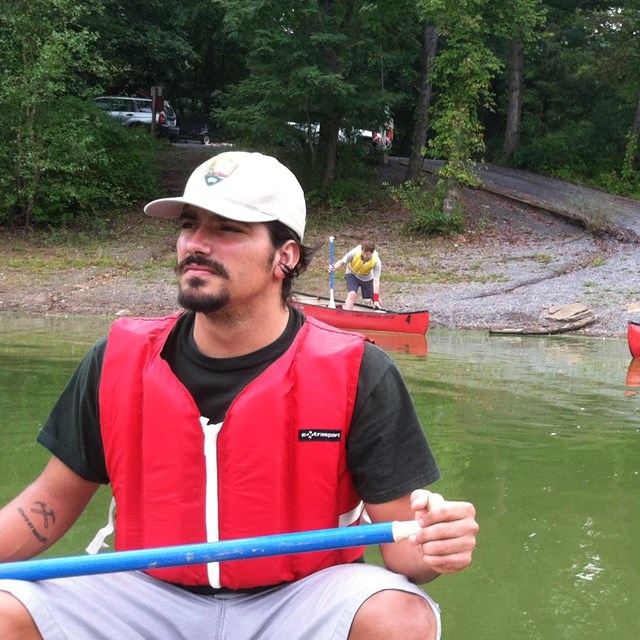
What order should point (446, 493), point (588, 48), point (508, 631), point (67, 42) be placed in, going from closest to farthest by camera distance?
point (508, 631) < point (446, 493) < point (67, 42) < point (588, 48)

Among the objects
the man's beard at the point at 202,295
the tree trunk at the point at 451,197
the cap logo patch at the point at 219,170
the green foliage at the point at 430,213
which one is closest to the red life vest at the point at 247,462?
the man's beard at the point at 202,295

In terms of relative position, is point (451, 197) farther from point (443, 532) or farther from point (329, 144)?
point (443, 532)

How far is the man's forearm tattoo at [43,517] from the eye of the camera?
2.30 meters

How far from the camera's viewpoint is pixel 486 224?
20922 mm

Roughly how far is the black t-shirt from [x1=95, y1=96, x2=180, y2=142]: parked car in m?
24.9

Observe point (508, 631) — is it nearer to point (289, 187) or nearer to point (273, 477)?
point (273, 477)

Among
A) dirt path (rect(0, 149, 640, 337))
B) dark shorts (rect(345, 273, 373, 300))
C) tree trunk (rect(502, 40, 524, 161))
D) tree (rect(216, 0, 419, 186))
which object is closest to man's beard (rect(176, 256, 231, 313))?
dirt path (rect(0, 149, 640, 337))

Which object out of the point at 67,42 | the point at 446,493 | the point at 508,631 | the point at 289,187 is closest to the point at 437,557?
the point at 289,187

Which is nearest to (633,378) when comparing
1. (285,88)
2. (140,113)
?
(285,88)

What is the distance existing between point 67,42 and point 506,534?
16.4 m

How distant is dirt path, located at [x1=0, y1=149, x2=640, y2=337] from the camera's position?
557 inches

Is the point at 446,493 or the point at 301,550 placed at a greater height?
the point at 301,550

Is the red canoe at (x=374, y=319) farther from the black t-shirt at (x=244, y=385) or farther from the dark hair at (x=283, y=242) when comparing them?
the black t-shirt at (x=244, y=385)

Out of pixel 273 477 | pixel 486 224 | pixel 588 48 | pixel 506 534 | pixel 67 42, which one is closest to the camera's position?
pixel 273 477
